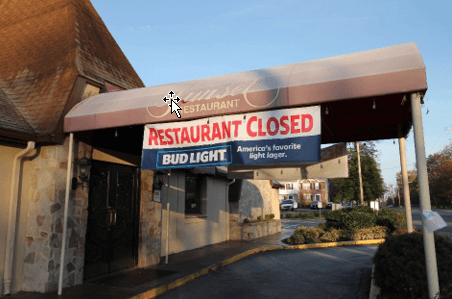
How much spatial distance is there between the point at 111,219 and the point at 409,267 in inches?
247

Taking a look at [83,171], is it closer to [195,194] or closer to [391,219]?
[195,194]

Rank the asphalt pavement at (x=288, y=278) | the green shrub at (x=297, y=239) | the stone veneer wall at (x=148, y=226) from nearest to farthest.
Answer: the asphalt pavement at (x=288, y=278) → the stone veneer wall at (x=148, y=226) → the green shrub at (x=297, y=239)

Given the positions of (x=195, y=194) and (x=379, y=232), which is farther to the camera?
(x=379, y=232)

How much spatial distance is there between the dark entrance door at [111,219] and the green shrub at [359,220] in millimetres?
10676

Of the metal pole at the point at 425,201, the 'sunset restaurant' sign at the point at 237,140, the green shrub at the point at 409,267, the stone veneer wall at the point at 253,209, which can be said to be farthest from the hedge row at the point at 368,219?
the metal pole at the point at 425,201

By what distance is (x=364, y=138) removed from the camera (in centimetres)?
801

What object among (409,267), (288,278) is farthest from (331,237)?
(409,267)

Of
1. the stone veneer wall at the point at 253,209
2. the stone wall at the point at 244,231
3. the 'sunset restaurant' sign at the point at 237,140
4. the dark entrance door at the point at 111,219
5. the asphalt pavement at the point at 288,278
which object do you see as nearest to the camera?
the 'sunset restaurant' sign at the point at 237,140

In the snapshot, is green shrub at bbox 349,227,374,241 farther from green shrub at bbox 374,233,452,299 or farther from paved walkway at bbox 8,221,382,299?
green shrub at bbox 374,233,452,299

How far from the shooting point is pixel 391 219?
52.6ft

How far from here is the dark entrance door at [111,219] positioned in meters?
7.75

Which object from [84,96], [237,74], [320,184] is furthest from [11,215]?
[320,184]

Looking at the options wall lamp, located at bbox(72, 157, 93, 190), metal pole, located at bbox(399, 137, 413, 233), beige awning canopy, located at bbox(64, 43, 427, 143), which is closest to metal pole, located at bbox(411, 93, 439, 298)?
beige awning canopy, located at bbox(64, 43, 427, 143)

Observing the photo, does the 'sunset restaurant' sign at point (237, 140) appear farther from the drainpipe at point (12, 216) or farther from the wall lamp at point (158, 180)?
the wall lamp at point (158, 180)
